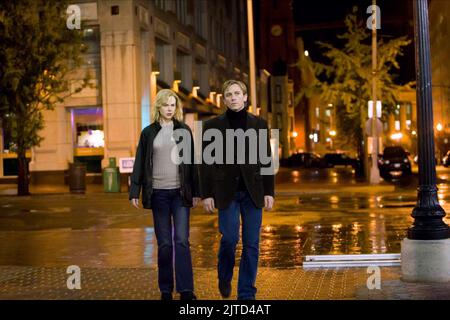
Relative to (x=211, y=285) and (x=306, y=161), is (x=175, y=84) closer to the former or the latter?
(x=306, y=161)

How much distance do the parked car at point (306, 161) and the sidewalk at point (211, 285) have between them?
61.9 meters

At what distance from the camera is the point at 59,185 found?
38625mm

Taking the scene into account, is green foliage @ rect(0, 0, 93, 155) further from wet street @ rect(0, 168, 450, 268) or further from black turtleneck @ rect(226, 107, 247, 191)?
black turtleneck @ rect(226, 107, 247, 191)

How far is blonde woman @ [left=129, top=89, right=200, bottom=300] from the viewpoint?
770cm

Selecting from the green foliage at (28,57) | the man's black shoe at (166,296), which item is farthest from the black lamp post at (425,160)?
the green foliage at (28,57)

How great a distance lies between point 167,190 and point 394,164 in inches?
1468

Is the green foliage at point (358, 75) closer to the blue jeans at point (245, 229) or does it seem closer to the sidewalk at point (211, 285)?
the sidewalk at point (211, 285)

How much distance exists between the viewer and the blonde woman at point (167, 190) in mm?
7703

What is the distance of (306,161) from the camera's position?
72688mm

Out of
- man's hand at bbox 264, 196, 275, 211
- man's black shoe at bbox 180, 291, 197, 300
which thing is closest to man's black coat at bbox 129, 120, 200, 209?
man's hand at bbox 264, 196, 275, 211

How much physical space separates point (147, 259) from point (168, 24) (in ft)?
105

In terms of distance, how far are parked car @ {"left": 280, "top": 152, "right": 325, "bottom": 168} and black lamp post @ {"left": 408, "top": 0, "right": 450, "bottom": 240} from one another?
62527 millimetres

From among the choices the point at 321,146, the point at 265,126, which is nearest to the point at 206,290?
the point at 265,126

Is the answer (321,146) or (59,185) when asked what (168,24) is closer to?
(59,185)
